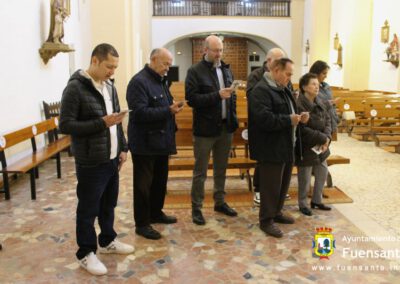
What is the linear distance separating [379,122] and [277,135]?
6.18 meters

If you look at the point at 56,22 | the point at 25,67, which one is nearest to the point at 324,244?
the point at 25,67

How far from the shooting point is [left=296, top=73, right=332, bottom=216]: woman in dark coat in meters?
3.94

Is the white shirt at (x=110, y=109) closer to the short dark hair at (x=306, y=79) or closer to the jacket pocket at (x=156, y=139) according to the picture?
the jacket pocket at (x=156, y=139)

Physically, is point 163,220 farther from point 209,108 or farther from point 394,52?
point 394,52

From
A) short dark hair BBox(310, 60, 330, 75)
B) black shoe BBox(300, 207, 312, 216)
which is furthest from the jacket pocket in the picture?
short dark hair BBox(310, 60, 330, 75)

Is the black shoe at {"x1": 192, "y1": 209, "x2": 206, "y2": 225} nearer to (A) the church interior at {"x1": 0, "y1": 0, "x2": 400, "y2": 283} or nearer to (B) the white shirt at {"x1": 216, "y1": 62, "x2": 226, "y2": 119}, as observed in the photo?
(A) the church interior at {"x1": 0, "y1": 0, "x2": 400, "y2": 283}

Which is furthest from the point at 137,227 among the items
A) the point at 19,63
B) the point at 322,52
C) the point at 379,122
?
the point at 322,52

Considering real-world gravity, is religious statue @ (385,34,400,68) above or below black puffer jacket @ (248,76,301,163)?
above

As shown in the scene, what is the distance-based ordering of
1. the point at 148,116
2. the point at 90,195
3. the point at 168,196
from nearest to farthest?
the point at 90,195 → the point at 148,116 → the point at 168,196

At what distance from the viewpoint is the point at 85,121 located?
2750 millimetres

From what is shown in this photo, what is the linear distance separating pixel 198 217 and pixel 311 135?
4.24 feet

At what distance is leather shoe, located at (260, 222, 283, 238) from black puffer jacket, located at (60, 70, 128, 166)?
158 cm

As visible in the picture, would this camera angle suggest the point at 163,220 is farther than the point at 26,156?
No

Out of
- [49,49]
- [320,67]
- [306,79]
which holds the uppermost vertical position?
[49,49]
